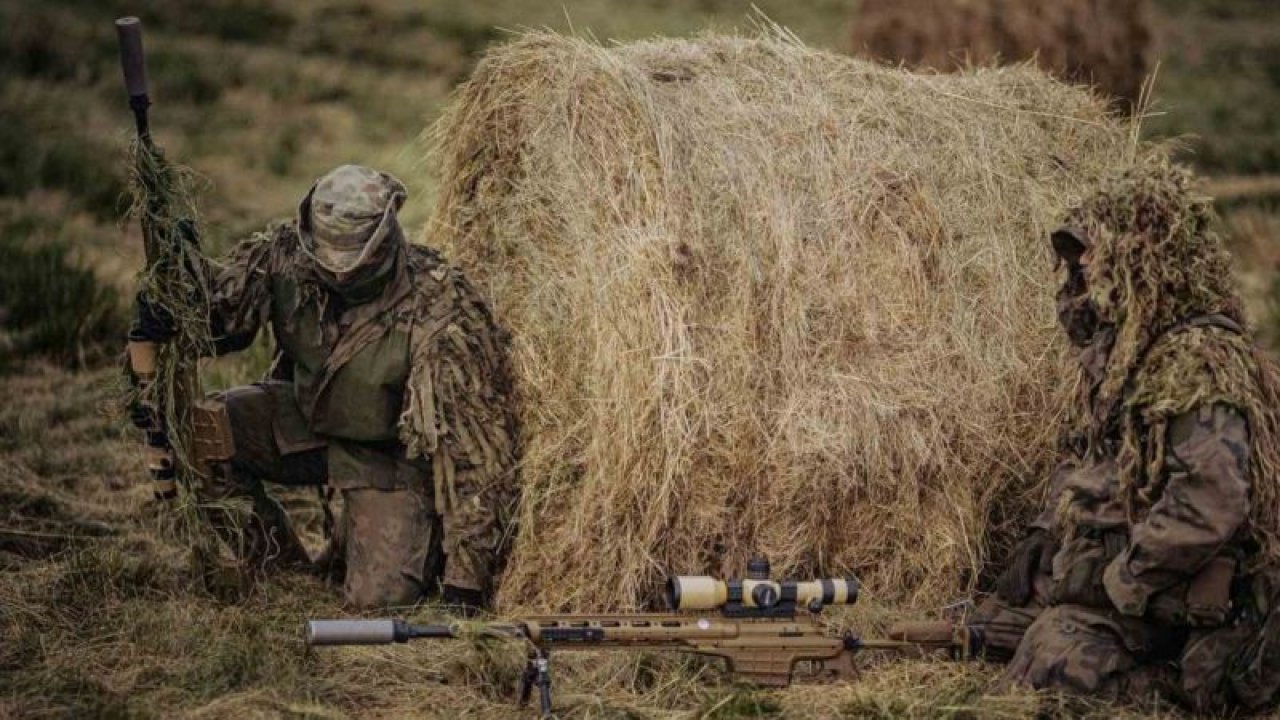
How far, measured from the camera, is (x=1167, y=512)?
5.91 meters

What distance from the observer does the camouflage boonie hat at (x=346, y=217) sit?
7.07 meters

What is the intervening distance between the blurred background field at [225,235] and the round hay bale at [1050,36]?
0.69m

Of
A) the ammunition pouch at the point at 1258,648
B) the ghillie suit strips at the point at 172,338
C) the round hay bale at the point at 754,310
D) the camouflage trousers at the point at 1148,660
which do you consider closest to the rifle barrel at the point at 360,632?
the round hay bale at the point at 754,310

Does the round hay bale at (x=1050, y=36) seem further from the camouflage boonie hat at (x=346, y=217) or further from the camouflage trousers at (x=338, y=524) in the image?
the camouflage trousers at (x=338, y=524)

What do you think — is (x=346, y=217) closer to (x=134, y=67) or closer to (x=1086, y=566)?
(x=134, y=67)

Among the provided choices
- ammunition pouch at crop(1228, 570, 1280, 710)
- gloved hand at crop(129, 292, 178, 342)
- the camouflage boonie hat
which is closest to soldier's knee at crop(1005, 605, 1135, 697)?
ammunition pouch at crop(1228, 570, 1280, 710)

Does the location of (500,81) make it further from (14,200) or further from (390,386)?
(14,200)

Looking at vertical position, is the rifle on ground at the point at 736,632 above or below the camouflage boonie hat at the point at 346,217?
below

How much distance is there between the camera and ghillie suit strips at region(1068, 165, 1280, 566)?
600 centimetres

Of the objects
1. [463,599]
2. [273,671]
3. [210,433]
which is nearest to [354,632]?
[273,671]

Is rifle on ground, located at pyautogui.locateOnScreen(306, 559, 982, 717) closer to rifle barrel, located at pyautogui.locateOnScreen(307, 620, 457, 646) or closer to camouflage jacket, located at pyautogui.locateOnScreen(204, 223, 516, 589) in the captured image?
rifle barrel, located at pyautogui.locateOnScreen(307, 620, 457, 646)

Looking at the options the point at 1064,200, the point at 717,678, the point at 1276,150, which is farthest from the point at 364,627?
the point at 1276,150

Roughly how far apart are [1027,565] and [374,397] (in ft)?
9.42

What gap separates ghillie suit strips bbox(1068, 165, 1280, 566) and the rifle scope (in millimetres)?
1167
